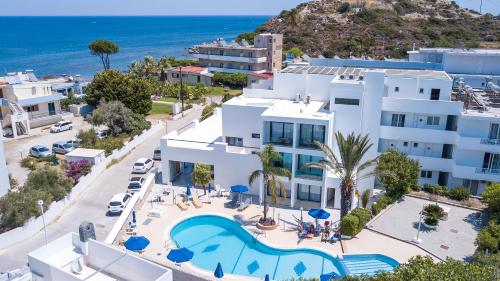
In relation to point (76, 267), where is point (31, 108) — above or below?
above

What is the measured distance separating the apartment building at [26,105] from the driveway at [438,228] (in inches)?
1750

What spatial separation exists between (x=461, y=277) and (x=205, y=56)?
8146 centimetres

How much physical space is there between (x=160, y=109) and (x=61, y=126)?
52.3 ft

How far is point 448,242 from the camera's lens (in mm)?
26250

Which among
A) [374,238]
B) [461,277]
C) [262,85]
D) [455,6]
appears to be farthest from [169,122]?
[455,6]

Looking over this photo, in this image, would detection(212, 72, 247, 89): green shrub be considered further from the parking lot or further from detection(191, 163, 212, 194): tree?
detection(191, 163, 212, 194): tree

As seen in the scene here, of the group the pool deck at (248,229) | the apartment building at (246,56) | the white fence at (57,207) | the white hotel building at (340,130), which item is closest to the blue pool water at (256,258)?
the pool deck at (248,229)

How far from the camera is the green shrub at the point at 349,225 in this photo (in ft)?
86.6

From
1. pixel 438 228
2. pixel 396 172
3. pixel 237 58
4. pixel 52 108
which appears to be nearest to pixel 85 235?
pixel 396 172

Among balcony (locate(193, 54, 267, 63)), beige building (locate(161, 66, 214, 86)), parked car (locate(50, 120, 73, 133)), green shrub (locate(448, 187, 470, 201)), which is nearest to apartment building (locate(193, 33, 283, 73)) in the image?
balcony (locate(193, 54, 267, 63))

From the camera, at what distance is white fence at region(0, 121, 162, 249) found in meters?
26.2

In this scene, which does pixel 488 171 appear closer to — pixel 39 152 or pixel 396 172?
pixel 396 172

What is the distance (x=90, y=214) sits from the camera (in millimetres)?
30469

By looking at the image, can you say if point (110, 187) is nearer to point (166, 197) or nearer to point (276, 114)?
point (166, 197)
